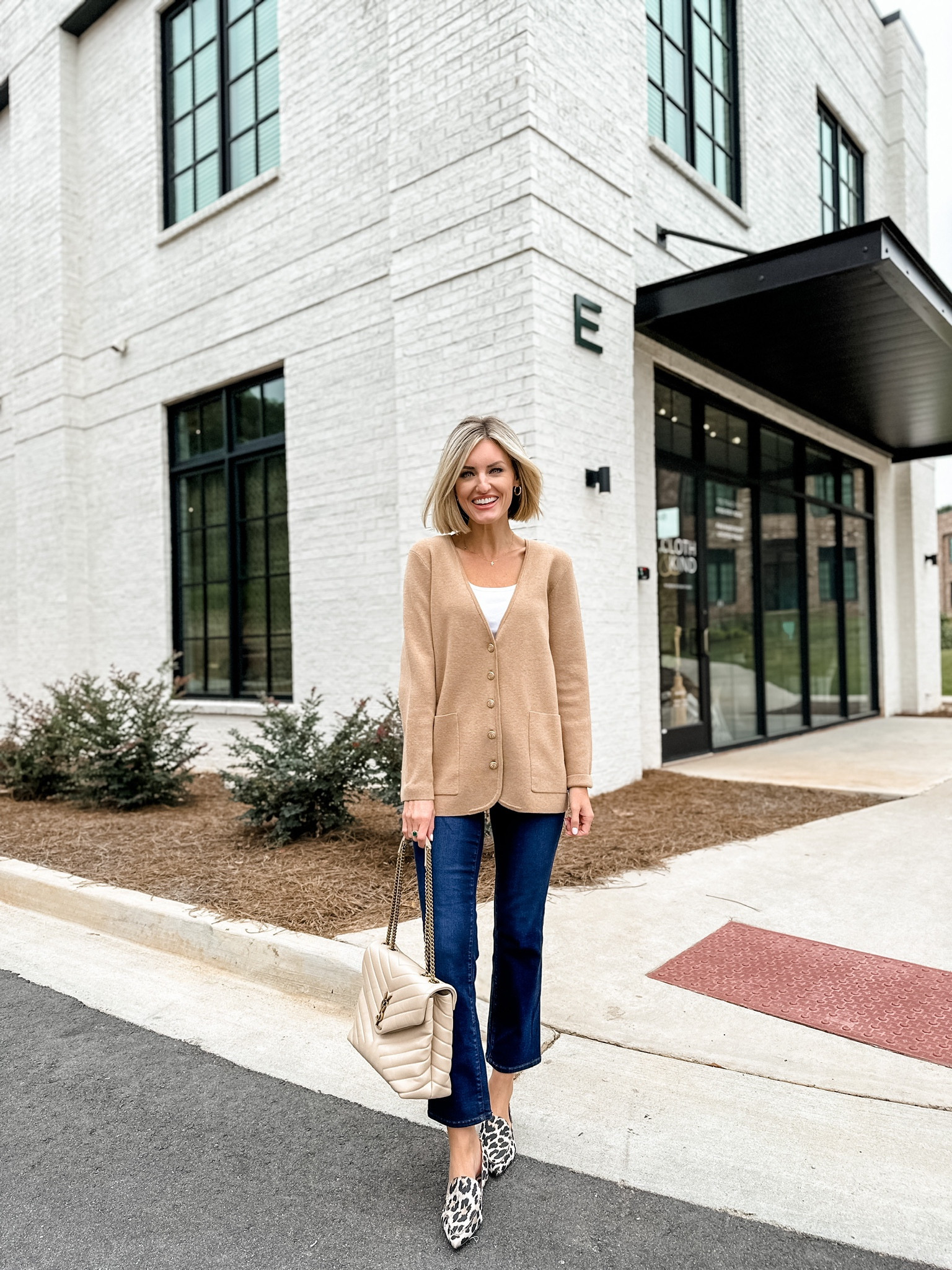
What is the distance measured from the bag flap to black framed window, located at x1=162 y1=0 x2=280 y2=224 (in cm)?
844

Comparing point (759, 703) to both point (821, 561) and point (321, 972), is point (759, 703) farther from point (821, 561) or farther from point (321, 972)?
point (321, 972)

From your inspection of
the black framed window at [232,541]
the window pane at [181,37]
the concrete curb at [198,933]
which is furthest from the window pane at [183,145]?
the concrete curb at [198,933]

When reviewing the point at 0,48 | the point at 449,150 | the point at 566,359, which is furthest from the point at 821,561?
the point at 0,48

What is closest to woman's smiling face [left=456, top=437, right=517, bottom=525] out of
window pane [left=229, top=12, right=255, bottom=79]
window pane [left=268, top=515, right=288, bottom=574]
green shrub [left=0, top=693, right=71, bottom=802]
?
green shrub [left=0, top=693, right=71, bottom=802]

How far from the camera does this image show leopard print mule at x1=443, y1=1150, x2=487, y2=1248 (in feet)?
6.98

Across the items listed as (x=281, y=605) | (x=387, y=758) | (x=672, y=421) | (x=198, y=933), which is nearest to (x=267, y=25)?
(x=672, y=421)

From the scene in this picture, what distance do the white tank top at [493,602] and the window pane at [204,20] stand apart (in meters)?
9.26

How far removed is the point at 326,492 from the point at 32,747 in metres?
3.30

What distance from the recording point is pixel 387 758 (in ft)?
17.7

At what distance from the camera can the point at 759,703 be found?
32.3ft

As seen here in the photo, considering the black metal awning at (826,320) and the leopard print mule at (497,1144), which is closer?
the leopard print mule at (497,1144)

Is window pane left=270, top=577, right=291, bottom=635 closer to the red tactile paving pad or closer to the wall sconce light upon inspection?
the wall sconce light

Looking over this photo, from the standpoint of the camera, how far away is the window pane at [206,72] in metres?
9.12

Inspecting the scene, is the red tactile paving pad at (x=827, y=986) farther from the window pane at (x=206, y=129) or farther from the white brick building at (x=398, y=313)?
the window pane at (x=206, y=129)
